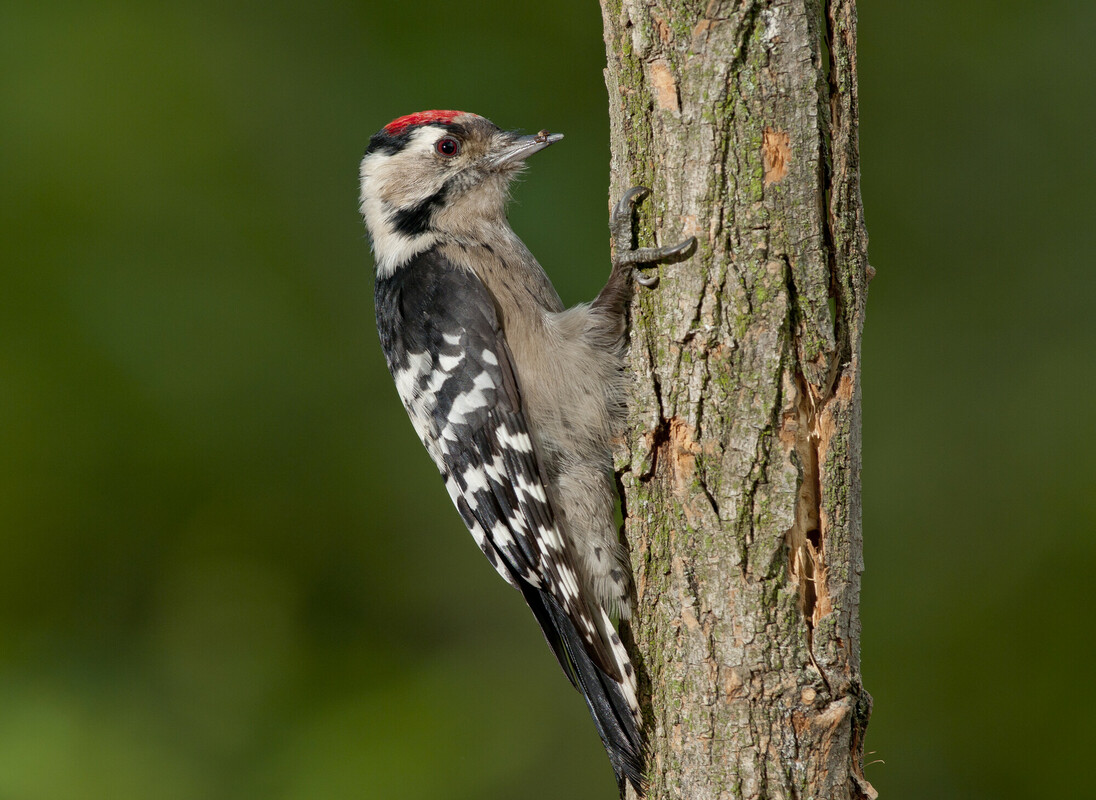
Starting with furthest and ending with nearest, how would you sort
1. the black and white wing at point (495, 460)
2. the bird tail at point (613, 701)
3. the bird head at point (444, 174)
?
the bird head at point (444, 174)
the black and white wing at point (495, 460)
the bird tail at point (613, 701)

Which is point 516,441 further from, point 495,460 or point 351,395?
point 351,395

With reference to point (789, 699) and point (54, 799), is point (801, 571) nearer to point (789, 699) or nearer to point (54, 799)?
point (789, 699)

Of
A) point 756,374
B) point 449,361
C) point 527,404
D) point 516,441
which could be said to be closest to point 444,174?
point 449,361

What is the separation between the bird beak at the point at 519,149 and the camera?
289 centimetres

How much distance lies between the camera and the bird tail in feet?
6.94

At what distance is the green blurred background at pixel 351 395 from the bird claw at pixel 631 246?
2.01m

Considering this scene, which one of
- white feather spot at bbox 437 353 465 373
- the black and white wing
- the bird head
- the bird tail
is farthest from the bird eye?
the bird tail

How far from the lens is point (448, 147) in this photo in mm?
2941

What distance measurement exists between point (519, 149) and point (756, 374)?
1.47 m

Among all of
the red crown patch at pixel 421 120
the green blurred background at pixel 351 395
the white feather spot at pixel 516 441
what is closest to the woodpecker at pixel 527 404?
the white feather spot at pixel 516 441

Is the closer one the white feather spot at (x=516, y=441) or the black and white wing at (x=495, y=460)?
the black and white wing at (x=495, y=460)

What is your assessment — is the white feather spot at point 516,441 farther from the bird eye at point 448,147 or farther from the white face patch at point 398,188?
the bird eye at point 448,147

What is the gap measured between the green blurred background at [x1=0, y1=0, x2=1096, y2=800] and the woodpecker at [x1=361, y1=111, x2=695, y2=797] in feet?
4.26

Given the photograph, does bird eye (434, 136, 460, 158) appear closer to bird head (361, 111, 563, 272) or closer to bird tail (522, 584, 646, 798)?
bird head (361, 111, 563, 272)
